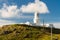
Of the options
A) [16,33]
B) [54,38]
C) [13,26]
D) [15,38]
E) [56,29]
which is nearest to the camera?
[54,38]

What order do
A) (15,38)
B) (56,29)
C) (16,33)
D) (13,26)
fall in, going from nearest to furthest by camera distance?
(15,38) → (16,33) → (13,26) → (56,29)

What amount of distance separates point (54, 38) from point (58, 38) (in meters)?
3.67

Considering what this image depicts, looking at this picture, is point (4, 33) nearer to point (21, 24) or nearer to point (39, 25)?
point (21, 24)

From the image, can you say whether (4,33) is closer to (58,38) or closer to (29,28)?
(29,28)

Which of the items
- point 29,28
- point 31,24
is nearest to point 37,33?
point 29,28

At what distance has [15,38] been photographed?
14862 centimetres

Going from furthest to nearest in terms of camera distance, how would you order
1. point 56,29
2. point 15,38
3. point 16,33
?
point 56,29
point 16,33
point 15,38

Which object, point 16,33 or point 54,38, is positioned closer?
point 54,38

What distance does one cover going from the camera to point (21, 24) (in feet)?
591

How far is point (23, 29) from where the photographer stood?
16775 cm

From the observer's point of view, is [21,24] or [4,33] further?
[21,24]

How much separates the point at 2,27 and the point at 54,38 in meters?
75.2

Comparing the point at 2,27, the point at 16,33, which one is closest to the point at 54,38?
the point at 16,33

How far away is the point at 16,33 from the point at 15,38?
1272 centimetres
